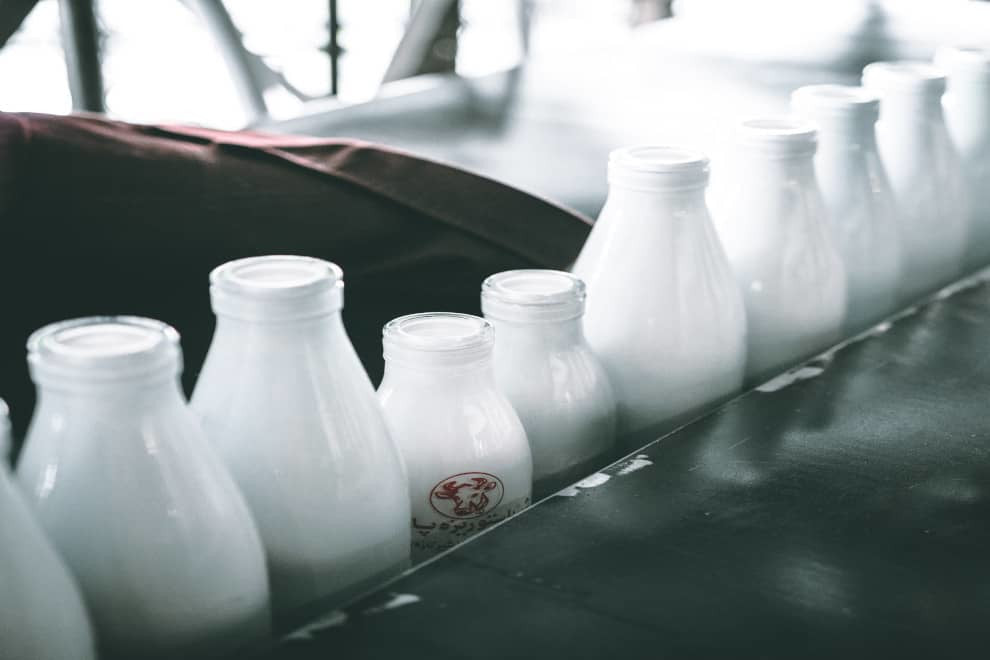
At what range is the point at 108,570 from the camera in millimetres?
436

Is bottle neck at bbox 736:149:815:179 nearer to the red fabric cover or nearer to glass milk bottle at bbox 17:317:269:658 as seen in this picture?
the red fabric cover

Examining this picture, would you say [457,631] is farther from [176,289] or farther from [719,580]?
[176,289]

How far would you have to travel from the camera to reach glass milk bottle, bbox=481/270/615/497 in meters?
0.62

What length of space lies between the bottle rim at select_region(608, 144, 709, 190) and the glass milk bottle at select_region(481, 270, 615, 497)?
0.26ft

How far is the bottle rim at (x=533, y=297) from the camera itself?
61 centimetres

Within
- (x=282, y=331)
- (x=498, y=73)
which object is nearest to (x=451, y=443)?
(x=282, y=331)

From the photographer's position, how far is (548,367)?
2.05 feet

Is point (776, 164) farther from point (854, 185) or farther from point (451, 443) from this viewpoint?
point (451, 443)

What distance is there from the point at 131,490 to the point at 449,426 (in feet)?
0.58

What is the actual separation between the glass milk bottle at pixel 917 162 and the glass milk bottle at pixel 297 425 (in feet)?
1.99

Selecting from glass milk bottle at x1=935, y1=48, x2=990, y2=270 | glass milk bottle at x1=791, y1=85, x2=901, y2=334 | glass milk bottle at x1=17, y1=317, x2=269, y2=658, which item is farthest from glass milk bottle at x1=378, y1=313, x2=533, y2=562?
glass milk bottle at x1=935, y1=48, x2=990, y2=270

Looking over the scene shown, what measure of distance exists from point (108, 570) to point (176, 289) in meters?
0.35

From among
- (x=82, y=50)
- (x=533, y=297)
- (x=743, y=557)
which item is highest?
(x=82, y=50)

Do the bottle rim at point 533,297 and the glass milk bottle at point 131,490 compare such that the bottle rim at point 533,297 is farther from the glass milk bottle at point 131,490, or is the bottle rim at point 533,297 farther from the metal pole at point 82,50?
the metal pole at point 82,50
